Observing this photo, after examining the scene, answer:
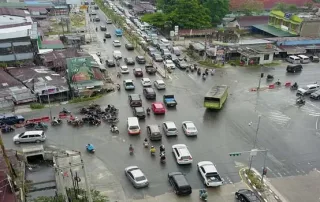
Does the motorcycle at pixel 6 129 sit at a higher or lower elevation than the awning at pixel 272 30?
lower

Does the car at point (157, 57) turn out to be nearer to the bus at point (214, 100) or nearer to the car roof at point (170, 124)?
the bus at point (214, 100)

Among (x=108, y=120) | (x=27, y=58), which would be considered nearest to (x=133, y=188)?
(x=108, y=120)

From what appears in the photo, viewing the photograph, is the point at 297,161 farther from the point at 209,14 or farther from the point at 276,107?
the point at 209,14

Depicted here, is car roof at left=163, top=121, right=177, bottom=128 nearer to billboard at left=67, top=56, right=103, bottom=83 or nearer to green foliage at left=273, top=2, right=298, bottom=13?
billboard at left=67, top=56, right=103, bottom=83

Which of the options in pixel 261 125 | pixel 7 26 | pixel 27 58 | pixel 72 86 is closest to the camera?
pixel 261 125

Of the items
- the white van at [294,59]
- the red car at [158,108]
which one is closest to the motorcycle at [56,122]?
the red car at [158,108]

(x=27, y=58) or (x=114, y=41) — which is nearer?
(x=27, y=58)

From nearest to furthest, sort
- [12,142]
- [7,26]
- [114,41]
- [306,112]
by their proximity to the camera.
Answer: [12,142], [306,112], [7,26], [114,41]
